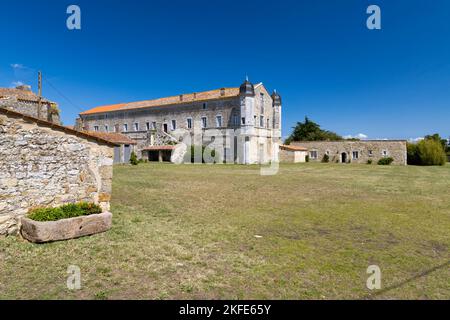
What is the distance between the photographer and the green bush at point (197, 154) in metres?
37.7

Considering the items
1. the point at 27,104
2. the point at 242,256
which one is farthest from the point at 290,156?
the point at 242,256

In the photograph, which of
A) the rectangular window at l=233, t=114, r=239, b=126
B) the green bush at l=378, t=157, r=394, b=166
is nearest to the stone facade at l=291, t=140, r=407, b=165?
the green bush at l=378, t=157, r=394, b=166

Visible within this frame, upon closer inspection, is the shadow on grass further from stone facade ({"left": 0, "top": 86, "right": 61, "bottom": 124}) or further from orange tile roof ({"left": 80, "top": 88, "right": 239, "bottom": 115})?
orange tile roof ({"left": 80, "top": 88, "right": 239, "bottom": 115})

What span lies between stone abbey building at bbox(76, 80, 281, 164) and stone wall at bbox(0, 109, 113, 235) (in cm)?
3030

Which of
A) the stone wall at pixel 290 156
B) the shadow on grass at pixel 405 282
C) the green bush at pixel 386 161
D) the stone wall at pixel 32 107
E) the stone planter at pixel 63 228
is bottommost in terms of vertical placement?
the shadow on grass at pixel 405 282

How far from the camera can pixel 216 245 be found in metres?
5.64

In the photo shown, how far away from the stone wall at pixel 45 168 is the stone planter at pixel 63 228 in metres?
0.58

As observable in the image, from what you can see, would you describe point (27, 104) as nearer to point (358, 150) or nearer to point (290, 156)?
point (290, 156)

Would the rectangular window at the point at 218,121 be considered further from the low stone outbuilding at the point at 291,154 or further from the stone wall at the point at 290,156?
the stone wall at the point at 290,156

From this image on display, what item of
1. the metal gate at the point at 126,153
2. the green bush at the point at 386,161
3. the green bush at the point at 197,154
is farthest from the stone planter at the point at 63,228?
the green bush at the point at 386,161

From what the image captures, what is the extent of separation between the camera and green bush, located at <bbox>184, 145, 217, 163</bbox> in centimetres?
3766

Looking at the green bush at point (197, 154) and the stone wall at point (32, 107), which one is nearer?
the stone wall at point (32, 107)
